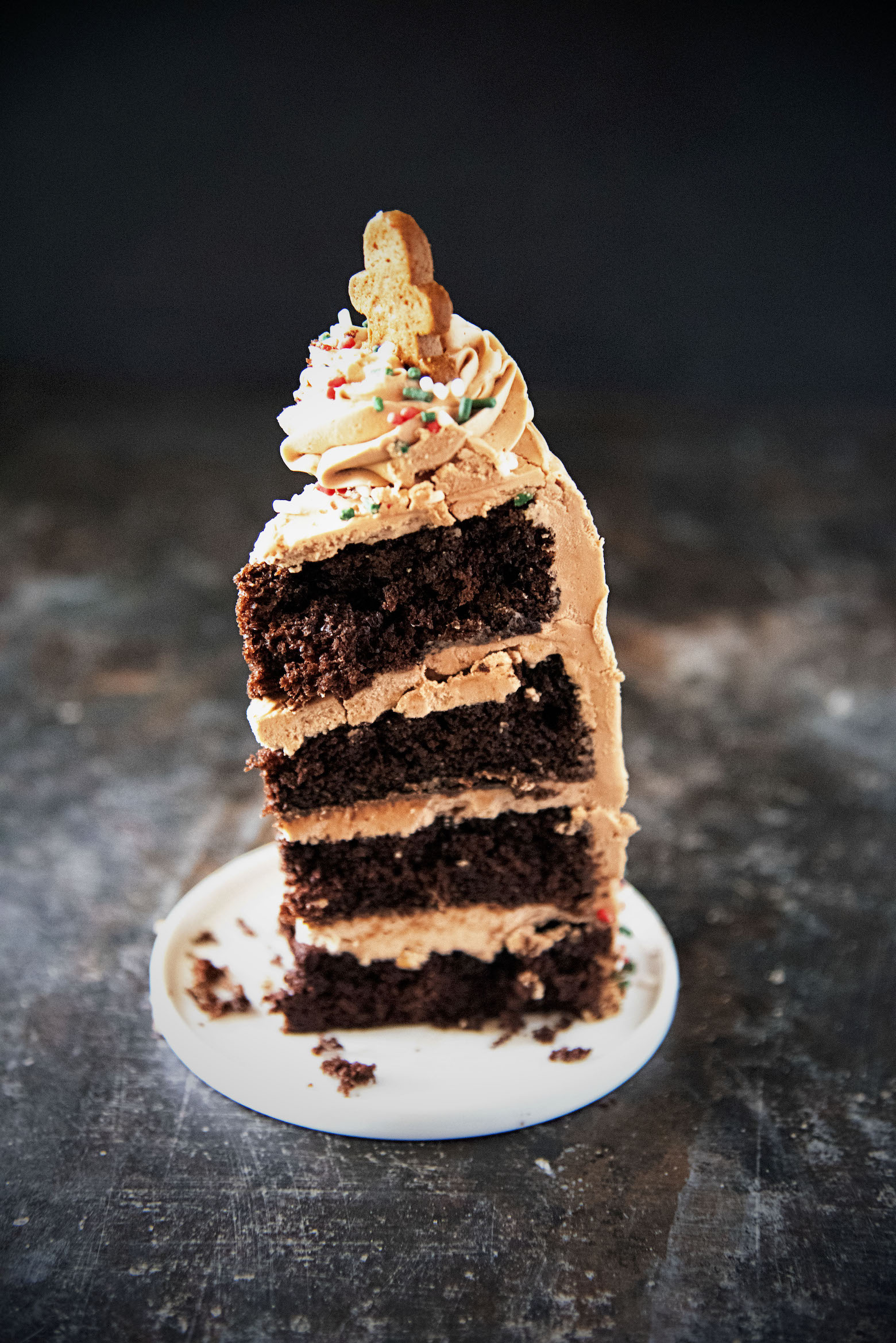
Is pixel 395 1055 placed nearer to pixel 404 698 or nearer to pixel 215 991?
pixel 215 991

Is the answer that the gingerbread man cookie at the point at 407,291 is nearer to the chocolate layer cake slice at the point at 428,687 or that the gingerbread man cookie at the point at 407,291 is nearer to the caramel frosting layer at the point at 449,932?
the chocolate layer cake slice at the point at 428,687

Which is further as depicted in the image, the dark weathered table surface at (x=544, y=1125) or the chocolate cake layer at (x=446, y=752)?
the chocolate cake layer at (x=446, y=752)

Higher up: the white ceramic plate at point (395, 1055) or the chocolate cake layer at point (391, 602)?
the chocolate cake layer at point (391, 602)

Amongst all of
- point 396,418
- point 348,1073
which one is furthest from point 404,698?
point 348,1073

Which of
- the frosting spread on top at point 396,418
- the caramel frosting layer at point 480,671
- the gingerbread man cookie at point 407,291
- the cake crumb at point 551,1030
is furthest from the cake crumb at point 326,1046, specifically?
the gingerbread man cookie at point 407,291

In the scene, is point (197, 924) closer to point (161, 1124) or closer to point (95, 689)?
point (161, 1124)

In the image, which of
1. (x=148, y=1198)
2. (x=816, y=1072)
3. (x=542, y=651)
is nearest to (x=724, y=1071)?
(x=816, y=1072)
